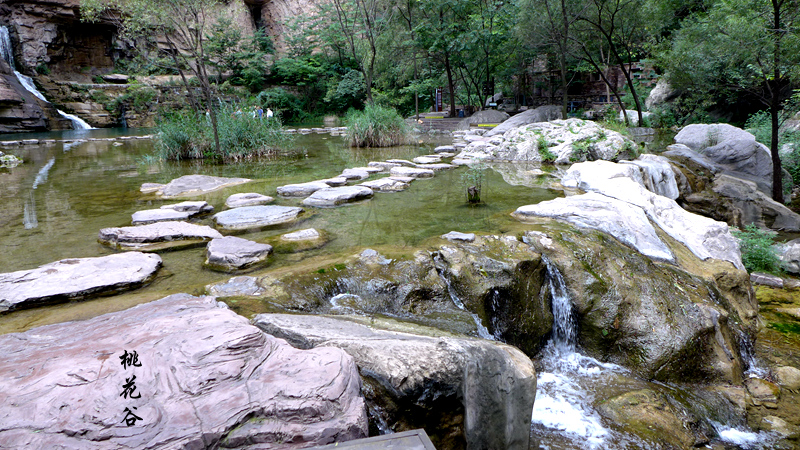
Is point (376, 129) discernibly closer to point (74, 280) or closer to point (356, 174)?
point (356, 174)

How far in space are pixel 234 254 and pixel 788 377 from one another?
13.8ft

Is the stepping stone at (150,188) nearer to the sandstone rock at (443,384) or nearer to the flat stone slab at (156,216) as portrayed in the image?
the flat stone slab at (156,216)

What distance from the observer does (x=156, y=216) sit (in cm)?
457

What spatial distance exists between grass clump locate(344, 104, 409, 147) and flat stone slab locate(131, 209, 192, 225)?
21.7 feet

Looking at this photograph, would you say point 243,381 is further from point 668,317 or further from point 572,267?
point 668,317

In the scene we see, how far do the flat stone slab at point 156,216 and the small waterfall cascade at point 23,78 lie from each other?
61.8 feet

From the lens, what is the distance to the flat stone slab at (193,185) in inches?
231

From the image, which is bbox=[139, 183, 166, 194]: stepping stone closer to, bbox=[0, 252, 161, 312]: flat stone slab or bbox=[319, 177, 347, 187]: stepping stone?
bbox=[319, 177, 347, 187]: stepping stone

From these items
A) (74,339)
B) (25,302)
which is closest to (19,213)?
(25,302)

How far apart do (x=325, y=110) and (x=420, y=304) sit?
26.1m

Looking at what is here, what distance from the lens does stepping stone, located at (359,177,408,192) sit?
19.9 ft

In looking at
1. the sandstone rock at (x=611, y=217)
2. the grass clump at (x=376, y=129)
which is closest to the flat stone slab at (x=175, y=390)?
the sandstone rock at (x=611, y=217)

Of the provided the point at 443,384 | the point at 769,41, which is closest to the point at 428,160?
the point at 769,41

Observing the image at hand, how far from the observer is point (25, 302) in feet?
8.78
